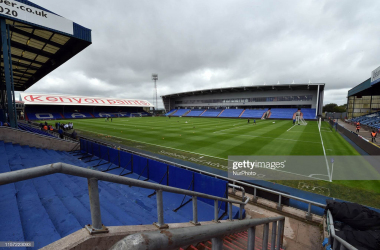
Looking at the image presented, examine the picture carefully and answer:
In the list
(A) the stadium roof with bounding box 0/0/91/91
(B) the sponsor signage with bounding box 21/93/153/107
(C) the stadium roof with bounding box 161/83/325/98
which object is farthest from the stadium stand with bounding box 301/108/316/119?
(B) the sponsor signage with bounding box 21/93/153/107

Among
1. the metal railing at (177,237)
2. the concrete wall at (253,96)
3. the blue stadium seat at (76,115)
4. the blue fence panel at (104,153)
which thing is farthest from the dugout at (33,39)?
the concrete wall at (253,96)

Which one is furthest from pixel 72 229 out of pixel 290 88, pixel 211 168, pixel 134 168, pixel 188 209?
pixel 290 88

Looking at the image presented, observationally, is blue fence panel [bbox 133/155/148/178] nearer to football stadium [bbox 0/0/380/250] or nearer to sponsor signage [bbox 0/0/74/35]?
football stadium [bbox 0/0/380/250]

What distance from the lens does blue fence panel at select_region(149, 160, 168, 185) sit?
27.5 feet

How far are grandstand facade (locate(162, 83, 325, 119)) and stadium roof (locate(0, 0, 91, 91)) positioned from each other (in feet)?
184

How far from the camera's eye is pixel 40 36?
14.5 meters

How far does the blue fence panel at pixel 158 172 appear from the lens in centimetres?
838

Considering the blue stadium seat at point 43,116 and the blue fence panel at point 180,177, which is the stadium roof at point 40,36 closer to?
the blue fence panel at point 180,177

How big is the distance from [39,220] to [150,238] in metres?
3.50

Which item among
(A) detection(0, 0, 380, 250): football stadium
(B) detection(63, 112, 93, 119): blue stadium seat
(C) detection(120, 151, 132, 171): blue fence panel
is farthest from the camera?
(B) detection(63, 112, 93, 119): blue stadium seat

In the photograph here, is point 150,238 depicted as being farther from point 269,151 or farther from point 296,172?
point 269,151

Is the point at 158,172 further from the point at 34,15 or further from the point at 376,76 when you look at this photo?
the point at 376,76

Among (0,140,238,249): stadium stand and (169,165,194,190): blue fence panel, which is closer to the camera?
(0,140,238,249): stadium stand

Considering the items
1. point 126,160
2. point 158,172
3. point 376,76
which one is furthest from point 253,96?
point 158,172
